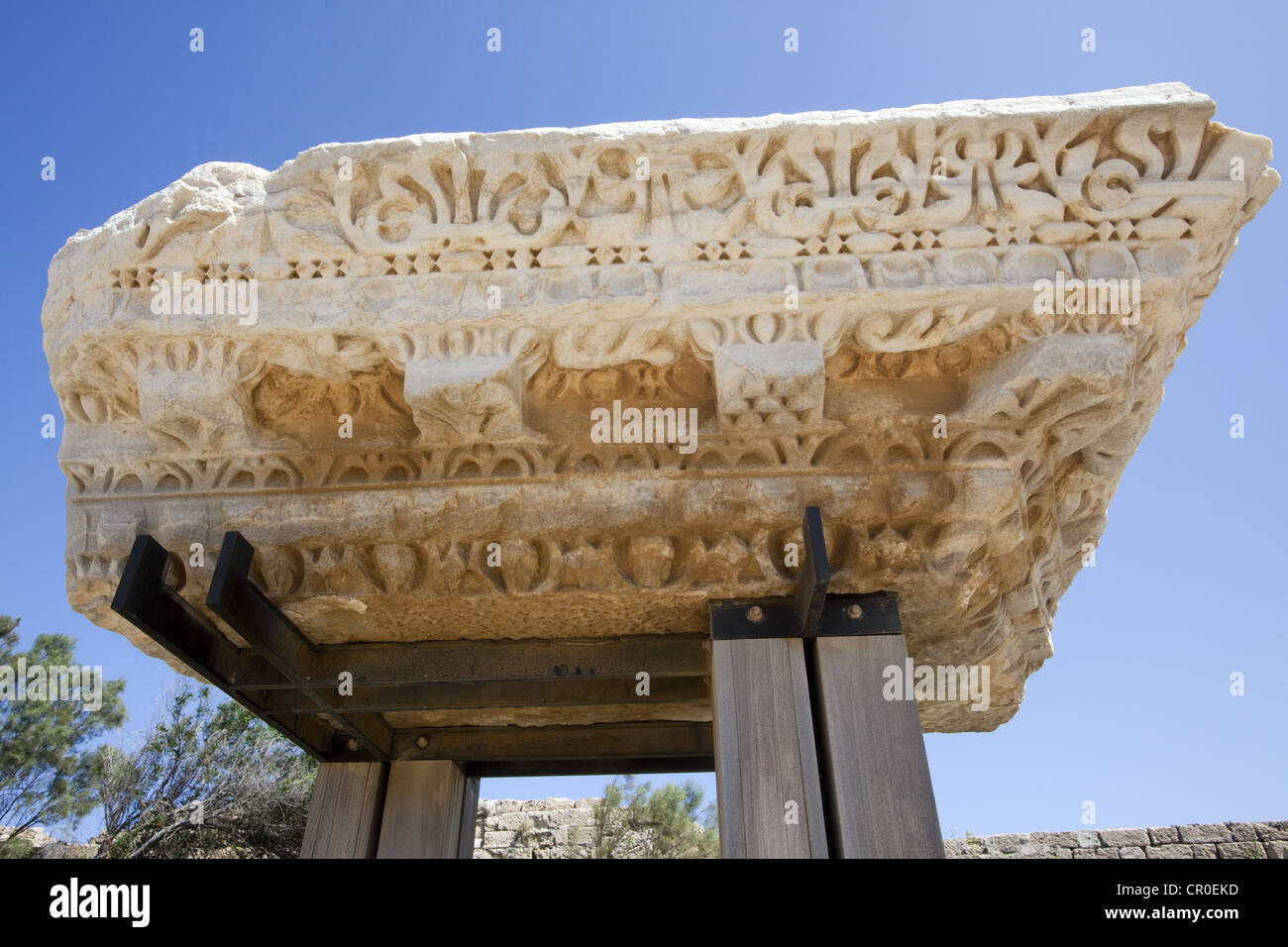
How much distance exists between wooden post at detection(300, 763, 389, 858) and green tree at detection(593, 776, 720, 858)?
4.94 metres

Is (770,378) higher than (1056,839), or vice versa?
(770,378)

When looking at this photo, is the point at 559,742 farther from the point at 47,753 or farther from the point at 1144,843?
the point at 47,753

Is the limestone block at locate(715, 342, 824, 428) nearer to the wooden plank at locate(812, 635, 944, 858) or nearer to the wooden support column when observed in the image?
the wooden plank at locate(812, 635, 944, 858)

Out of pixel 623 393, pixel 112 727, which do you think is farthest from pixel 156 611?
pixel 112 727

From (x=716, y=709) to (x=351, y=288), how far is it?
1727 mm

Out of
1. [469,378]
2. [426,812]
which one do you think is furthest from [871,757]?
[426,812]

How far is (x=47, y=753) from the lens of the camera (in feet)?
36.8

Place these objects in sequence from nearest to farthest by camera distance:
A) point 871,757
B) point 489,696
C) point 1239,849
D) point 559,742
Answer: point 871,757 → point 489,696 → point 559,742 → point 1239,849

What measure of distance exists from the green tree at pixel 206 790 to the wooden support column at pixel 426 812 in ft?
19.7

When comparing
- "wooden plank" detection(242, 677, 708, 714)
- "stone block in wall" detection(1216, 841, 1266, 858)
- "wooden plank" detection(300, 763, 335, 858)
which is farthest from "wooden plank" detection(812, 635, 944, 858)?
"stone block in wall" detection(1216, 841, 1266, 858)

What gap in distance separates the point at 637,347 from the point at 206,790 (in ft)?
32.3

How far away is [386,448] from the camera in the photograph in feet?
10.3
